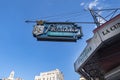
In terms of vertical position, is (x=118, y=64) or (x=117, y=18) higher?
(x=117, y=18)

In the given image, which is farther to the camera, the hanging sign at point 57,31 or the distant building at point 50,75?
the distant building at point 50,75

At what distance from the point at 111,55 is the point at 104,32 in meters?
2.18

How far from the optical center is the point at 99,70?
11.6 meters

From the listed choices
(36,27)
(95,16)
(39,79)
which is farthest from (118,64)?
(39,79)

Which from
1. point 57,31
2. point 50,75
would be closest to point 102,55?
point 57,31

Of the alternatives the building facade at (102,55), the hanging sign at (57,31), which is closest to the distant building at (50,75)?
the hanging sign at (57,31)

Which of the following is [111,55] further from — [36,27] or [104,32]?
[36,27]

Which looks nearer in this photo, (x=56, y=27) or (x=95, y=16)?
(x=56, y=27)

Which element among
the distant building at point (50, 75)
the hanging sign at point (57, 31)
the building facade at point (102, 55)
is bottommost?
the building facade at point (102, 55)

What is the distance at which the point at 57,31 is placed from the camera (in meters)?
12.2

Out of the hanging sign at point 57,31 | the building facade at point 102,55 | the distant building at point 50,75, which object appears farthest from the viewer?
the distant building at point 50,75

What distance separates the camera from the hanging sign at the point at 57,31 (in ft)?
39.3

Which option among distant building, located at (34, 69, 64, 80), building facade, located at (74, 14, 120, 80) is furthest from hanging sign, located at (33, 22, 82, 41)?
distant building, located at (34, 69, 64, 80)

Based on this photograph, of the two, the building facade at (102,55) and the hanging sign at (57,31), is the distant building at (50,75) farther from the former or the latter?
the building facade at (102,55)
